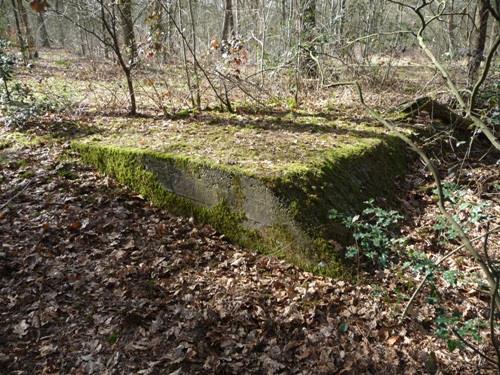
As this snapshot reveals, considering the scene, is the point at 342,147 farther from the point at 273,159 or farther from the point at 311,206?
the point at 311,206

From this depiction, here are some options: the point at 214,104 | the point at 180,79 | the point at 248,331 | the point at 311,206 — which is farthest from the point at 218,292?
the point at 180,79

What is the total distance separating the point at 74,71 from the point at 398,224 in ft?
43.4

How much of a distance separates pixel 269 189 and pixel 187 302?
1.50 metres

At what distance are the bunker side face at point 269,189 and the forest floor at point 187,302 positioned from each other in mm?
216

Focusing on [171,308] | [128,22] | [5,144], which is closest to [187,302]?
[171,308]

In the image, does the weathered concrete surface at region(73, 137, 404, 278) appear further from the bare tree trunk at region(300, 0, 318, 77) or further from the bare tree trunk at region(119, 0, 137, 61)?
the bare tree trunk at region(300, 0, 318, 77)

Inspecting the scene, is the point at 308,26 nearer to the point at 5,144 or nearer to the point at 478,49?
the point at 478,49

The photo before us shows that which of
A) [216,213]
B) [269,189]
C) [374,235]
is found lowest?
[216,213]

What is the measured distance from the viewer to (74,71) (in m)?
13.9

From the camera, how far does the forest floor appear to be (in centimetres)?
323

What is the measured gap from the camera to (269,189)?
4273mm

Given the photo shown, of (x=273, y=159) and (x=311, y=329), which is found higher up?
(x=273, y=159)

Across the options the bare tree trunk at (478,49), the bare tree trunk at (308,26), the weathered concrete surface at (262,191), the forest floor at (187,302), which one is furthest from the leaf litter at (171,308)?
the bare tree trunk at (308,26)

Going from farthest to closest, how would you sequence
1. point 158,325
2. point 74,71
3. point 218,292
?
point 74,71 < point 218,292 < point 158,325
